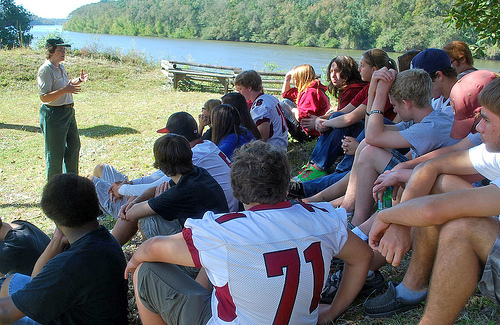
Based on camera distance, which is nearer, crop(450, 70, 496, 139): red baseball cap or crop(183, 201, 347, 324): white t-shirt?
crop(183, 201, 347, 324): white t-shirt

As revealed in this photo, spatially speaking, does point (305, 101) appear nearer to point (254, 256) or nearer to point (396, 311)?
Result: point (396, 311)

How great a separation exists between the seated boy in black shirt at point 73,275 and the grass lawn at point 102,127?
738 millimetres

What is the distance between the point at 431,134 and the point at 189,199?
1746mm

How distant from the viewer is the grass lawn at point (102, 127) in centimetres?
456

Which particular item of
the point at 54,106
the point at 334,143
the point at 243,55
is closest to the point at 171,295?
the point at 334,143

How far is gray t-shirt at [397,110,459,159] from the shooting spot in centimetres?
287

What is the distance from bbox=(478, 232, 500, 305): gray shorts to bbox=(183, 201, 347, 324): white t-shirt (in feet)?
1.98

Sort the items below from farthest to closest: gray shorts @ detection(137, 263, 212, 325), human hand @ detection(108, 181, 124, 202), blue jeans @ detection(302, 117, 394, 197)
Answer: blue jeans @ detection(302, 117, 394, 197) < human hand @ detection(108, 181, 124, 202) < gray shorts @ detection(137, 263, 212, 325)

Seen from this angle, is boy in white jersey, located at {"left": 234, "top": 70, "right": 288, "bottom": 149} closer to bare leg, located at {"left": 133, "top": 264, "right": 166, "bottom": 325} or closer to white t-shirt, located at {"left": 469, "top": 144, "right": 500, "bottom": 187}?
white t-shirt, located at {"left": 469, "top": 144, "right": 500, "bottom": 187}

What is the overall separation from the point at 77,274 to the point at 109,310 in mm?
316

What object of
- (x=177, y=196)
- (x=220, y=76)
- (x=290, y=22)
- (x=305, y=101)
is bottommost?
(x=177, y=196)

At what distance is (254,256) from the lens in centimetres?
157

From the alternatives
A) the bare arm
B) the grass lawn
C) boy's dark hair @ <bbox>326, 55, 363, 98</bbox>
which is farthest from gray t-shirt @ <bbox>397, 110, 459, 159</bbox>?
boy's dark hair @ <bbox>326, 55, 363, 98</bbox>

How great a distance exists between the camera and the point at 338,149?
14.5 feet
